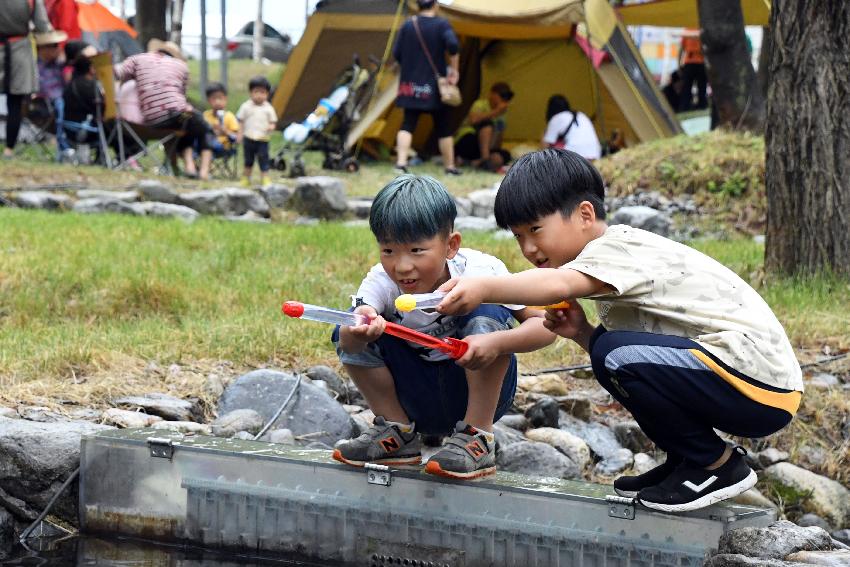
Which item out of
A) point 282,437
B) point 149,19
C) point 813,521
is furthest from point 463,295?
point 149,19

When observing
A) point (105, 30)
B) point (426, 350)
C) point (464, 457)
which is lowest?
point (464, 457)

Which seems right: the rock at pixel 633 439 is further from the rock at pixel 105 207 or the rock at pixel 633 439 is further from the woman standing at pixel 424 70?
the woman standing at pixel 424 70

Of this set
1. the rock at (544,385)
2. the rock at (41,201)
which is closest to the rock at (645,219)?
the rock at (544,385)

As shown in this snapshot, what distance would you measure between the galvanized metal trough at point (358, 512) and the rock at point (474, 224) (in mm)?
5148

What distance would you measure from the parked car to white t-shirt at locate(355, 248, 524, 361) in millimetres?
30973

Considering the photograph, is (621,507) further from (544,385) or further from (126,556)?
(544,385)

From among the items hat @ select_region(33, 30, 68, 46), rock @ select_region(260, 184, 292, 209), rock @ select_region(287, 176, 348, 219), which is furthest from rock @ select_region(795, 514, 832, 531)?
hat @ select_region(33, 30, 68, 46)

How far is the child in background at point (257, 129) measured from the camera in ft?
37.9

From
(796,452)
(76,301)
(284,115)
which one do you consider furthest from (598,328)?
(284,115)

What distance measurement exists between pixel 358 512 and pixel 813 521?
1855 millimetres

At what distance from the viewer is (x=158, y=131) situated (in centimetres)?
1190

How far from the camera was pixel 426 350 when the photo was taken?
129 inches

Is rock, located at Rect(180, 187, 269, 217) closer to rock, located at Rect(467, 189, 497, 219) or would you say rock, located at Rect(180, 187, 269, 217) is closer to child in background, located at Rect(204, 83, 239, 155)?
rock, located at Rect(467, 189, 497, 219)

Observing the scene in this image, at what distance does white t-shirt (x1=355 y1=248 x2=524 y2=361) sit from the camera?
3.24m
